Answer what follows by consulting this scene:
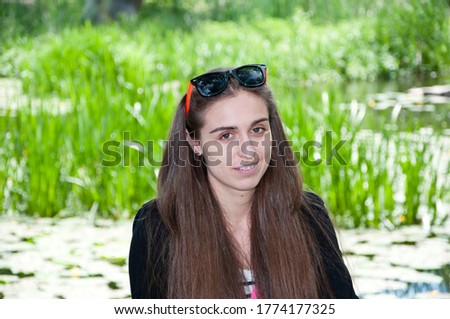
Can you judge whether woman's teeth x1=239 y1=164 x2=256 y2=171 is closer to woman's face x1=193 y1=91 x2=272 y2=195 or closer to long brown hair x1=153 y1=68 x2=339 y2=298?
woman's face x1=193 y1=91 x2=272 y2=195

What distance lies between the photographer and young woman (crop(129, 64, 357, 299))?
1800mm

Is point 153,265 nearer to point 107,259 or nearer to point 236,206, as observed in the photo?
point 236,206

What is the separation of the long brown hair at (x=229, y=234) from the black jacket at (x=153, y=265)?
15 mm

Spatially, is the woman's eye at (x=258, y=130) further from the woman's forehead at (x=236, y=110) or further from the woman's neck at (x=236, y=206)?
the woman's neck at (x=236, y=206)

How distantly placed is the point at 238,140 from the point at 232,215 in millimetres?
182

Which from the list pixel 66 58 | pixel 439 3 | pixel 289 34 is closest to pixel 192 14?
pixel 289 34

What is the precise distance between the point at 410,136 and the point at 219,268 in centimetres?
252

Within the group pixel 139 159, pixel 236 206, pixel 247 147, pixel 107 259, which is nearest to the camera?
pixel 247 147

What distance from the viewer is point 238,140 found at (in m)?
1.77

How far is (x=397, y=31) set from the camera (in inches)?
372

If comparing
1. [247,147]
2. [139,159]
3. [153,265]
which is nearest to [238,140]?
[247,147]

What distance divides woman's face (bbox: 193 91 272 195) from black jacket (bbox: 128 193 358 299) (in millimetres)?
166

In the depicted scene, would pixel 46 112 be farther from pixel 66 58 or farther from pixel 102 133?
pixel 66 58

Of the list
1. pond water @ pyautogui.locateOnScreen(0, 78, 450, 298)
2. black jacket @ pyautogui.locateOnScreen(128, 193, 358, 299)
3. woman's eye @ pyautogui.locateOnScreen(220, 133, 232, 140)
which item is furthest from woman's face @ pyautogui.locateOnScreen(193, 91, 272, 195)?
pond water @ pyautogui.locateOnScreen(0, 78, 450, 298)
